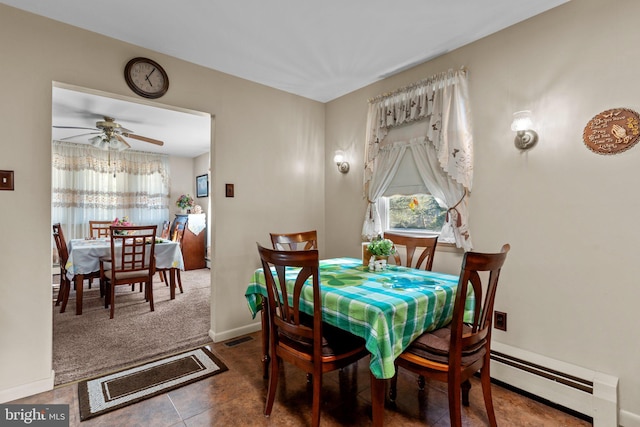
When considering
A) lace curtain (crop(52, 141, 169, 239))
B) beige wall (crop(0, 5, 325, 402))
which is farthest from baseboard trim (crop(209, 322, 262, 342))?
lace curtain (crop(52, 141, 169, 239))

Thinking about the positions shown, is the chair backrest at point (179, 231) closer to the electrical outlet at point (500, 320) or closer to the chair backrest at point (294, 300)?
the chair backrest at point (294, 300)

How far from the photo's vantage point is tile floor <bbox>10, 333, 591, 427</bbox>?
177 cm

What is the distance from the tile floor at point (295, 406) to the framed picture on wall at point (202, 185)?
4.70 metres

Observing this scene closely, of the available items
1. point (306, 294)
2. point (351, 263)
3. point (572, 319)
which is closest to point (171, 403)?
point (306, 294)

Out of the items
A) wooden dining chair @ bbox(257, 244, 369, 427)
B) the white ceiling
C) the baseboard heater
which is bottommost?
the baseboard heater

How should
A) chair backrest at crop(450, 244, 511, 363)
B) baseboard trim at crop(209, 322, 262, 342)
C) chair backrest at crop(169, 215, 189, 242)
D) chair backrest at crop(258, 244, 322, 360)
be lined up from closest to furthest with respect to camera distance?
1. chair backrest at crop(450, 244, 511, 363)
2. chair backrest at crop(258, 244, 322, 360)
3. baseboard trim at crop(209, 322, 262, 342)
4. chair backrest at crop(169, 215, 189, 242)

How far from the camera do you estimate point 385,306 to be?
4.71ft

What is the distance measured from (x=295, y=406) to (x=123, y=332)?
2.11 m

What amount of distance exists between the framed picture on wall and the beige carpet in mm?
2642

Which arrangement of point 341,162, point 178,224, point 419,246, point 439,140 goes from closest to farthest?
1. point 419,246
2. point 439,140
3. point 341,162
4. point 178,224

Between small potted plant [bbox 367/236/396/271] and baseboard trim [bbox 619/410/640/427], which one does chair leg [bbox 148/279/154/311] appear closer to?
small potted plant [bbox 367/236/396/271]

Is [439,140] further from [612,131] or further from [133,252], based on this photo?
[133,252]

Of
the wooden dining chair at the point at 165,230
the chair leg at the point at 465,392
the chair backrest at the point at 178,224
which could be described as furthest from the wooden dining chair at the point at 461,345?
the wooden dining chair at the point at 165,230

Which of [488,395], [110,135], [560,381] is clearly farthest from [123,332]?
[560,381]
